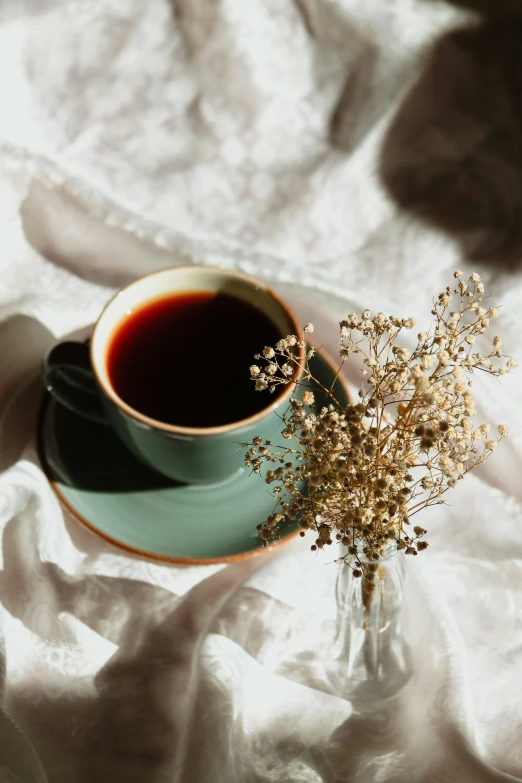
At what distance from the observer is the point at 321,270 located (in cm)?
107

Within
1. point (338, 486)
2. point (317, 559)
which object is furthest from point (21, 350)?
point (338, 486)

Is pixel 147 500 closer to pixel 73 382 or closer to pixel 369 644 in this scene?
pixel 73 382

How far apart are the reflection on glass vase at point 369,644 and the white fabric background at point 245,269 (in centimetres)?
2

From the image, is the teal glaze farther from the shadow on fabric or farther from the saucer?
the shadow on fabric

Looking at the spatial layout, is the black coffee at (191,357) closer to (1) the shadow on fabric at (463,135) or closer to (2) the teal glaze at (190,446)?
(2) the teal glaze at (190,446)

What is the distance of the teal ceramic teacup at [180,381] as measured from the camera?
748 millimetres

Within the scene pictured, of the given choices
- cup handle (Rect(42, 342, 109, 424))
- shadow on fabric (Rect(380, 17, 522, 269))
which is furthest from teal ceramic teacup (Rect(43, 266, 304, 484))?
shadow on fabric (Rect(380, 17, 522, 269))

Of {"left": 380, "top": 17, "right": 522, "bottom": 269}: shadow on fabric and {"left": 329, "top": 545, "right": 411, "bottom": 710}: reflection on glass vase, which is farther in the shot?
{"left": 380, "top": 17, "right": 522, "bottom": 269}: shadow on fabric

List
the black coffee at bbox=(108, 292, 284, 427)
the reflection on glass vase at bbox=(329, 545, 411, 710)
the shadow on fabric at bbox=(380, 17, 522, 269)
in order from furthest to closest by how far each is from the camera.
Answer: the shadow on fabric at bbox=(380, 17, 522, 269)
the black coffee at bbox=(108, 292, 284, 427)
the reflection on glass vase at bbox=(329, 545, 411, 710)

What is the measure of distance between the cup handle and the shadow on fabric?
499mm

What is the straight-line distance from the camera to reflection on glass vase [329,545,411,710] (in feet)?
2.36

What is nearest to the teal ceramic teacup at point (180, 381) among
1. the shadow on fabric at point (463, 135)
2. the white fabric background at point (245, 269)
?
the white fabric background at point (245, 269)

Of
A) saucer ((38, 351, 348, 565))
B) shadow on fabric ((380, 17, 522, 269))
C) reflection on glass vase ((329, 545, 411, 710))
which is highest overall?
shadow on fabric ((380, 17, 522, 269))

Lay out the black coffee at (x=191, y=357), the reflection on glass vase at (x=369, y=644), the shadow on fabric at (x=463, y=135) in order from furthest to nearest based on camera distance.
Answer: the shadow on fabric at (x=463, y=135), the black coffee at (x=191, y=357), the reflection on glass vase at (x=369, y=644)
